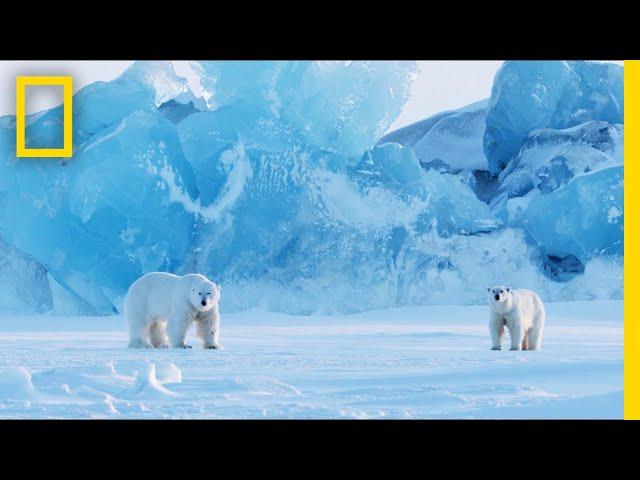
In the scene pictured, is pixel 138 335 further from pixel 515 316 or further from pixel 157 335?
pixel 515 316

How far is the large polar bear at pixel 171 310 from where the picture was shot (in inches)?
226

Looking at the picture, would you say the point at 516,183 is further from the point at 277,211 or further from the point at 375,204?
the point at 277,211

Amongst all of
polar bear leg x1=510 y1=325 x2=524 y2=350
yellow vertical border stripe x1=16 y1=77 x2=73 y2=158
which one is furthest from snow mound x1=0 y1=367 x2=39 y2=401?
polar bear leg x1=510 y1=325 x2=524 y2=350

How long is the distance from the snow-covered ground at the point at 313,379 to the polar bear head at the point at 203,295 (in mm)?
292

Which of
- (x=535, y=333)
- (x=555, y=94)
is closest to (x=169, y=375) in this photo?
(x=535, y=333)

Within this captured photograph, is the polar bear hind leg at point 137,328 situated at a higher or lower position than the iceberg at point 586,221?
lower

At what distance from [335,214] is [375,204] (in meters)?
0.50

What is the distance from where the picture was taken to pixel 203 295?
18.6 feet

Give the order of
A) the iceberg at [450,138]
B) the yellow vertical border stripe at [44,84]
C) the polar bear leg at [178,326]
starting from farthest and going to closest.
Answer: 1. the iceberg at [450,138]
2. the polar bear leg at [178,326]
3. the yellow vertical border stripe at [44,84]

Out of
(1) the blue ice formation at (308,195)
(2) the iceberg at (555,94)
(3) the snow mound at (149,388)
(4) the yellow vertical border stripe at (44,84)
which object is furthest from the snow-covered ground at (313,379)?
(2) the iceberg at (555,94)

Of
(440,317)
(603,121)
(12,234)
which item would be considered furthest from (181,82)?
(603,121)

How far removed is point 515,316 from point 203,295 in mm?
2118

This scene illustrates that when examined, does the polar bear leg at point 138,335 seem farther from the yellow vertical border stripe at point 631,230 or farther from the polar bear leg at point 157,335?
the yellow vertical border stripe at point 631,230

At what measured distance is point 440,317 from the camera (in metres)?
9.48
